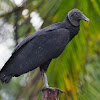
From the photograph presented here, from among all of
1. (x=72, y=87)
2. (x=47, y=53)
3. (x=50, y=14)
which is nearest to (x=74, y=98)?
(x=72, y=87)

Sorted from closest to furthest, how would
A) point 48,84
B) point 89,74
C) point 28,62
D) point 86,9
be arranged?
point 28,62
point 48,84
point 86,9
point 89,74

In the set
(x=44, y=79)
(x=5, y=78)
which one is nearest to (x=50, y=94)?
(x=44, y=79)

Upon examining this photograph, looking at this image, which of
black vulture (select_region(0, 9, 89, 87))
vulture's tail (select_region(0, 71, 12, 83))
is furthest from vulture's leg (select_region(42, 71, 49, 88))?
vulture's tail (select_region(0, 71, 12, 83))

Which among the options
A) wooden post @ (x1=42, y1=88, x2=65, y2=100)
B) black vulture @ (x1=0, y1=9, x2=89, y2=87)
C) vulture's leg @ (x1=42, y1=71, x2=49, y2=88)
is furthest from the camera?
vulture's leg @ (x1=42, y1=71, x2=49, y2=88)

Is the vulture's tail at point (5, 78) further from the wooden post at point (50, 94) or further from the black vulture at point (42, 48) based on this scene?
the wooden post at point (50, 94)

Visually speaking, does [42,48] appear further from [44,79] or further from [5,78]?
[5,78]

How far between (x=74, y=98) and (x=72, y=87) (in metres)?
0.15

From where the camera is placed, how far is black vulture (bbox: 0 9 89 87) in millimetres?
3773

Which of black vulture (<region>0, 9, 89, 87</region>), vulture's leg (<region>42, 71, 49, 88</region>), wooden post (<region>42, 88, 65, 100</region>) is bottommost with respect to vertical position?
wooden post (<region>42, 88, 65, 100</region>)

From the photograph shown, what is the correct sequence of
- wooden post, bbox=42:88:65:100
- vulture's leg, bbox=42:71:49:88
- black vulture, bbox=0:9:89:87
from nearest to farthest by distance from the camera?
wooden post, bbox=42:88:65:100 → black vulture, bbox=0:9:89:87 → vulture's leg, bbox=42:71:49:88

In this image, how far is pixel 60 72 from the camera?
430 cm

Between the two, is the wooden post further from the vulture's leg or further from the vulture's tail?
the vulture's tail

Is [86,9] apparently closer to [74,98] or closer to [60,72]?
[60,72]

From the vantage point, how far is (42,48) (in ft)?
13.0
